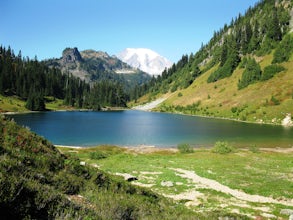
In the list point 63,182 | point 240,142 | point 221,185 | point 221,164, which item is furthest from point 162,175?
point 240,142

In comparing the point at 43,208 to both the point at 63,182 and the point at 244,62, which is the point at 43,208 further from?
the point at 244,62

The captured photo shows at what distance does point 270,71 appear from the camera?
152 meters

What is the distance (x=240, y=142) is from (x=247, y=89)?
88739 millimetres

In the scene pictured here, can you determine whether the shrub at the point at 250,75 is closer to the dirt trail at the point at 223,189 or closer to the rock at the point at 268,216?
the dirt trail at the point at 223,189

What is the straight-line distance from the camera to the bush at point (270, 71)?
150m

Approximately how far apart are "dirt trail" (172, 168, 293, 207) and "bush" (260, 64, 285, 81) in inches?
5378

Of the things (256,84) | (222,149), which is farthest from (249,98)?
(222,149)

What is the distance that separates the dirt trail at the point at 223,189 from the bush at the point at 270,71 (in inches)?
5378

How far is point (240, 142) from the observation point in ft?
252

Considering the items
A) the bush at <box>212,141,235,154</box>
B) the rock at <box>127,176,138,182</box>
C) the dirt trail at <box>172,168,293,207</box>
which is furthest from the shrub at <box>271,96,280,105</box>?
the rock at <box>127,176,138,182</box>

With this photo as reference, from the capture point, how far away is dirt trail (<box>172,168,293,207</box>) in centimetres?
2197

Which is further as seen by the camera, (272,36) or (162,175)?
(272,36)

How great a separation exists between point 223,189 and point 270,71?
14407cm

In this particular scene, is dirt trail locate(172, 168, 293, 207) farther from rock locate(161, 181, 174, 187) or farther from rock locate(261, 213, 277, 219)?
rock locate(261, 213, 277, 219)
